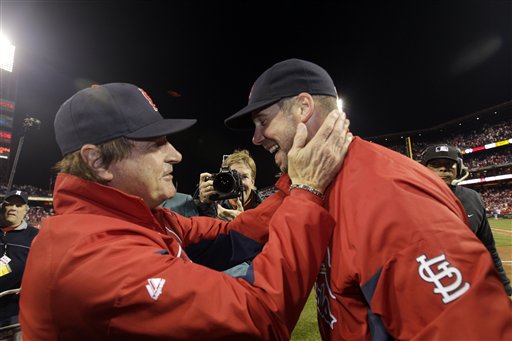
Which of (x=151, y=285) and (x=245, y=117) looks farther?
(x=245, y=117)

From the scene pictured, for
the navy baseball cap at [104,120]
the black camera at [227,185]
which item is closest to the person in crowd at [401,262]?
the navy baseball cap at [104,120]

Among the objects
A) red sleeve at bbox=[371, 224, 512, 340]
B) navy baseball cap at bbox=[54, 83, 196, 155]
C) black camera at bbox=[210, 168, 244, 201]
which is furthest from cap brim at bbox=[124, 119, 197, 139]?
red sleeve at bbox=[371, 224, 512, 340]

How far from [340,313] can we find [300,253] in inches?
12.3

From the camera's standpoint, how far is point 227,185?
316cm

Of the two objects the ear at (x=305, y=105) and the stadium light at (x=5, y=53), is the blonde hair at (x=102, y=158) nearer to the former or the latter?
the ear at (x=305, y=105)

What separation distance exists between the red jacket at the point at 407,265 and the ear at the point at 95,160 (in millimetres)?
1272

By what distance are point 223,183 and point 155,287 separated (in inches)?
78.9

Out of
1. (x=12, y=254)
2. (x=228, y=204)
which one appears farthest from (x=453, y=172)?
(x=12, y=254)

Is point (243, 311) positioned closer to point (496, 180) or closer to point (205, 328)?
point (205, 328)

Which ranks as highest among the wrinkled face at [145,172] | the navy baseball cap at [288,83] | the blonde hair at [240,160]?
the navy baseball cap at [288,83]

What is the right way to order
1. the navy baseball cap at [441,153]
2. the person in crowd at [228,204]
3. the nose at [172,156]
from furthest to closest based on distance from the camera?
the navy baseball cap at [441,153], the person in crowd at [228,204], the nose at [172,156]

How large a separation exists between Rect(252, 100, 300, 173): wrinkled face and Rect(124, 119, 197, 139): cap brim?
461 mm

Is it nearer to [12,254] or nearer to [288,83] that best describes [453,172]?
[288,83]

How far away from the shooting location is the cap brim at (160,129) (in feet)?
5.67
